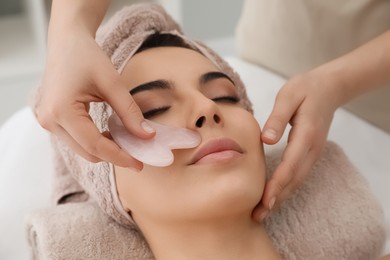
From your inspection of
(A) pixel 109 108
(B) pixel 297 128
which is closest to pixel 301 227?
(B) pixel 297 128

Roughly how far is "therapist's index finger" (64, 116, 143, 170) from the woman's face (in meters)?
0.12

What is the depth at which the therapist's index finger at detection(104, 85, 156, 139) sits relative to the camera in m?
0.81

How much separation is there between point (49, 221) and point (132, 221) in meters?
0.15

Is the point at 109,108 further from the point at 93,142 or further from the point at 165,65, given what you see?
the point at 93,142

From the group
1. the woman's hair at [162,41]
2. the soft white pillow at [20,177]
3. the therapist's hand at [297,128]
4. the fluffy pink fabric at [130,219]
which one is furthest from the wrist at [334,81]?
the soft white pillow at [20,177]

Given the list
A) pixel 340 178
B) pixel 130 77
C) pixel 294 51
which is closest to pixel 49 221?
pixel 130 77

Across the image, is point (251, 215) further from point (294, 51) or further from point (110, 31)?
point (294, 51)

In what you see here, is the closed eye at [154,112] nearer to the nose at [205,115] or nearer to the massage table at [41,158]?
the nose at [205,115]

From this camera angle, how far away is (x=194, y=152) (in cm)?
89

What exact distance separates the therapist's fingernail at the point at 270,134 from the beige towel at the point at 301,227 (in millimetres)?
209

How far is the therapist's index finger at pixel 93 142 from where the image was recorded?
30.6 inches

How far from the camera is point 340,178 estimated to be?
1.18 metres

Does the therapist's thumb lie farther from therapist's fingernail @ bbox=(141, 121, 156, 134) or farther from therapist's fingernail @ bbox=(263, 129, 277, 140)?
therapist's fingernail @ bbox=(141, 121, 156, 134)

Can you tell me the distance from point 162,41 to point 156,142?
30cm
